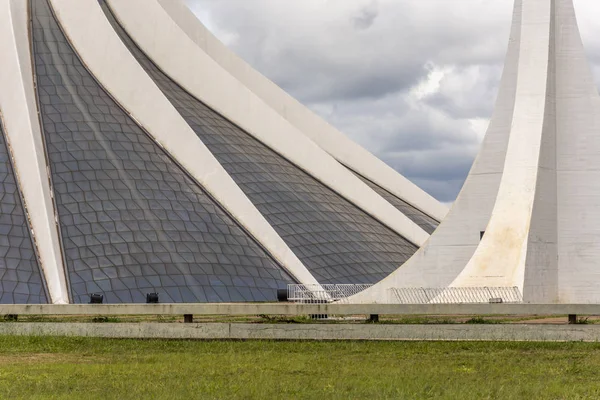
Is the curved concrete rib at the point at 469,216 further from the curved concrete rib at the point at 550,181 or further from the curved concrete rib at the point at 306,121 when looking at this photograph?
the curved concrete rib at the point at 306,121

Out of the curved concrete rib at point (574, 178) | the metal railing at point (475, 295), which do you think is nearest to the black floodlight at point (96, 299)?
the metal railing at point (475, 295)

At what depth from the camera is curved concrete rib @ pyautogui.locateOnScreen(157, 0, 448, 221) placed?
38094mm

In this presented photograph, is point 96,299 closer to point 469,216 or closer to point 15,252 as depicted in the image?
point 15,252

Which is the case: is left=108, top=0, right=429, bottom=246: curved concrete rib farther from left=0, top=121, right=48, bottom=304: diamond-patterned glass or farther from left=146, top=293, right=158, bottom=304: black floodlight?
left=146, top=293, right=158, bottom=304: black floodlight

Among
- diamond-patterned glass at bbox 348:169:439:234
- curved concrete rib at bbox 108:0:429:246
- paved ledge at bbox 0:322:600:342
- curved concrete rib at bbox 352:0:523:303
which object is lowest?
paved ledge at bbox 0:322:600:342

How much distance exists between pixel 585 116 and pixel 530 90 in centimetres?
132

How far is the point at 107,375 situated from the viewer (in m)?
11.6

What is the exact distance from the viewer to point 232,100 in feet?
116

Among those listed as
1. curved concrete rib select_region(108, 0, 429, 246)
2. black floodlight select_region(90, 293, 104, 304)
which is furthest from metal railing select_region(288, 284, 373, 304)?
curved concrete rib select_region(108, 0, 429, 246)

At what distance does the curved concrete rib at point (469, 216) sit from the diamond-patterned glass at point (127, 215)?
5.60 meters

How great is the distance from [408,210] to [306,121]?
543 cm

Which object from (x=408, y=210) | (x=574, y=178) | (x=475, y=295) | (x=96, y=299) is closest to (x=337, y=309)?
(x=475, y=295)

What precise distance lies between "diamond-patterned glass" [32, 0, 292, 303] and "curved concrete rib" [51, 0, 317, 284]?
0.32 metres

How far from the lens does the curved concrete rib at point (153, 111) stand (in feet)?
96.5
